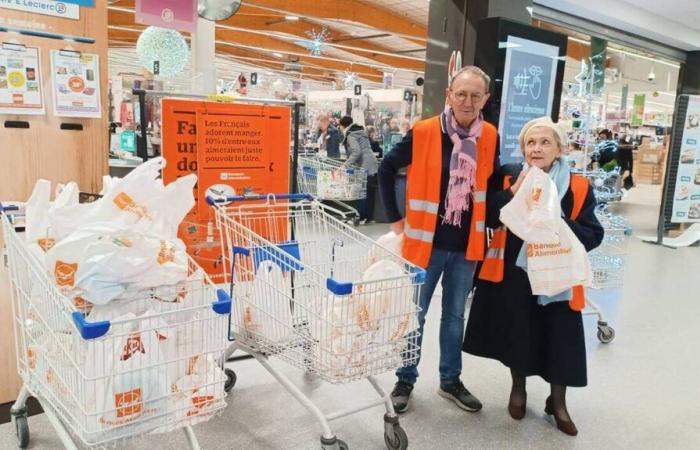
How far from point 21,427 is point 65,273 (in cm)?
110

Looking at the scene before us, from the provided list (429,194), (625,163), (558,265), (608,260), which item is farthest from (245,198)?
(625,163)

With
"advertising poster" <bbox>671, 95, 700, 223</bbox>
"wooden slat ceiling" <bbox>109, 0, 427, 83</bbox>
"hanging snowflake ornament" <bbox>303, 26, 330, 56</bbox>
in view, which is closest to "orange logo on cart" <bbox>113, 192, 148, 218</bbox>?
"advertising poster" <bbox>671, 95, 700, 223</bbox>

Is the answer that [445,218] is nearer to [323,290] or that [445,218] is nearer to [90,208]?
[323,290]

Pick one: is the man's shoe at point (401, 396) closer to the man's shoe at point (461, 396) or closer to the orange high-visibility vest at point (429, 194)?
the man's shoe at point (461, 396)

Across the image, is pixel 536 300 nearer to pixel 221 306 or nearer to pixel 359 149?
pixel 221 306

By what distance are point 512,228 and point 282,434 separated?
146cm

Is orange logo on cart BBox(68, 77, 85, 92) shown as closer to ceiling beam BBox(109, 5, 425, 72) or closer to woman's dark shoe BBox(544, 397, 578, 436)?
woman's dark shoe BBox(544, 397, 578, 436)

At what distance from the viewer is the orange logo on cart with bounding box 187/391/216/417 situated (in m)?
1.87

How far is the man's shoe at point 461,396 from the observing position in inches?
119

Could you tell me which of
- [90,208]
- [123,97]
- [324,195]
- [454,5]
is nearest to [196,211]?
[90,208]

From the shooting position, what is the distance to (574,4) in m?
6.29

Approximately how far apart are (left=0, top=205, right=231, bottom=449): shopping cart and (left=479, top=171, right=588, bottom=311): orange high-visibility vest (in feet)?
4.78

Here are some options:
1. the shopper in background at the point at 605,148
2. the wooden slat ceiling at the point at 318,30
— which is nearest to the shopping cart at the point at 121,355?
the shopper in background at the point at 605,148

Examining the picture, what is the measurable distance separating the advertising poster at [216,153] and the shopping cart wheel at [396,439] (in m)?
1.19
